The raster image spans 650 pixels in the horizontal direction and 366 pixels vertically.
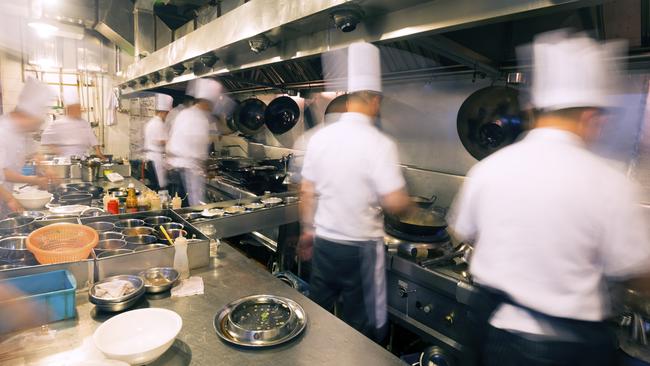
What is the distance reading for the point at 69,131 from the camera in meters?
4.71

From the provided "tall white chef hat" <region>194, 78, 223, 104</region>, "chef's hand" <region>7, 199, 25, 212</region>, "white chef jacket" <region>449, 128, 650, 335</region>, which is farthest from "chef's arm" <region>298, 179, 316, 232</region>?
"tall white chef hat" <region>194, 78, 223, 104</region>

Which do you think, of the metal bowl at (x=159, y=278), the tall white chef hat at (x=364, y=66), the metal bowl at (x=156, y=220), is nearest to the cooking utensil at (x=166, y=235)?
the metal bowl at (x=156, y=220)

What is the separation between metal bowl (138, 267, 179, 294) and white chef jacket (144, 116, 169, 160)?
3879 millimetres

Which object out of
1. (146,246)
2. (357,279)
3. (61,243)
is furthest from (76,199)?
(357,279)

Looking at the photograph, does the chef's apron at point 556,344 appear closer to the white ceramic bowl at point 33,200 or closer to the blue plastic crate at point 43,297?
the blue plastic crate at point 43,297

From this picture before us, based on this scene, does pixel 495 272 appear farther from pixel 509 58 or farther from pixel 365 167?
pixel 509 58

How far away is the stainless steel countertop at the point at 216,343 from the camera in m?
1.12

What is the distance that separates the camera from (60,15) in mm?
5766

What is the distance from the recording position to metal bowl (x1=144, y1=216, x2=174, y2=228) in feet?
6.94

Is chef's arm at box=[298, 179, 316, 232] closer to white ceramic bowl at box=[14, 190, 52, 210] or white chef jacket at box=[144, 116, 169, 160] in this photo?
white ceramic bowl at box=[14, 190, 52, 210]

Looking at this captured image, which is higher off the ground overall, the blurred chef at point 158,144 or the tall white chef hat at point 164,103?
the tall white chef hat at point 164,103

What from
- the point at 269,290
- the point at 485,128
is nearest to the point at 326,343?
the point at 269,290

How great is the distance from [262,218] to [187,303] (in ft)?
4.33

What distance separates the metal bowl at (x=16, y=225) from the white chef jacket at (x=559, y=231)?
7.42 feet
